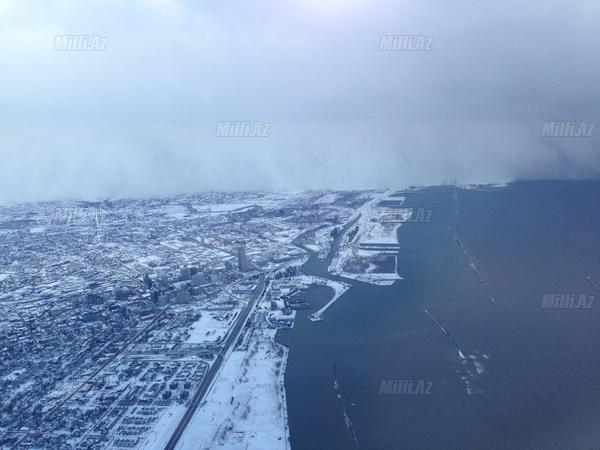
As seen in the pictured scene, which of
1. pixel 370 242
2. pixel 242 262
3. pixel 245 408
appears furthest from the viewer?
pixel 370 242

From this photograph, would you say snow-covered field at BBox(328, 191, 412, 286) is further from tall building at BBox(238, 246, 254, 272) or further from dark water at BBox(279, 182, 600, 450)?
tall building at BBox(238, 246, 254, 272)

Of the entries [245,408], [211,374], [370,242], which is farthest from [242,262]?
[245,408]

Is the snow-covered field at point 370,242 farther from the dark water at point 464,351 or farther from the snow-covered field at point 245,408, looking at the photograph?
the snow-covered field at point 245,408

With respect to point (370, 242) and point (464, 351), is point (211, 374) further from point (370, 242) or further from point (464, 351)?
point (370, 242)


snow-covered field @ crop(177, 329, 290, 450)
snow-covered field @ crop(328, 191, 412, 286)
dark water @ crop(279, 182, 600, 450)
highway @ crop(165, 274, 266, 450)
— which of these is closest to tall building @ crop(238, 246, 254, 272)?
highway @ crop(165, 274, 266, 450)

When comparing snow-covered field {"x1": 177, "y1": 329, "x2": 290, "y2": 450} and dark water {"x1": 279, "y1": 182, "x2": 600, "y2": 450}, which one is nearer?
dark water {"x1": 279, "y1": 182, "x2": 600, "y2": 450}

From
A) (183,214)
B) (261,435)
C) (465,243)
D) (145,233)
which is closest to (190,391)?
(261,435)
